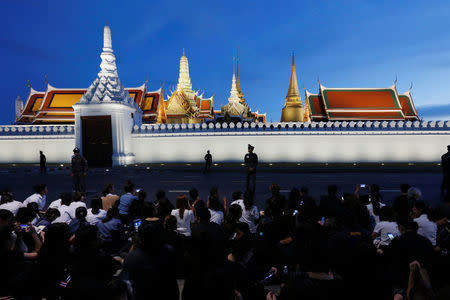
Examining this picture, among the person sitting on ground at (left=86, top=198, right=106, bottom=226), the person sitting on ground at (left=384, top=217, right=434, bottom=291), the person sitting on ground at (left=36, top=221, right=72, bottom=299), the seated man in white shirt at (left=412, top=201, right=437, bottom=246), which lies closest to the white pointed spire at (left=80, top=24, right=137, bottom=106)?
the person sitting on ground at (left=86, top=198, right=106, bottom=226)

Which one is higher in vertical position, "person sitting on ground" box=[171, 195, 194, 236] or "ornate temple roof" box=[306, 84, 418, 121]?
"ornate temple roof" box=[306, 84, 418, 121]

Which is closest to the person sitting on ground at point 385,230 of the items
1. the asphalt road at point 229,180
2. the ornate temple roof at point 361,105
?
the asphalt road at point 229,180

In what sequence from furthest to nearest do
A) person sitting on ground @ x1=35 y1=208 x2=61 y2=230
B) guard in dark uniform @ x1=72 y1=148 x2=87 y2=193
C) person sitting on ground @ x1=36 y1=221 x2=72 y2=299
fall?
guard in dark uniform @ x1=72 y1=148 x2=87 y2=193
person sitting on ground @ x1=35 y1=208 x2=61 y2=230
person sitting on ground @ x1=36 y1=221 x2=72 y2=299

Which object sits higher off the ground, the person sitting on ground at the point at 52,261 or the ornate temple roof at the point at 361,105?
the ornate temple roof at the point at 361,105

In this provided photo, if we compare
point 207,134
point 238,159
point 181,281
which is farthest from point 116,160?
point 181,281

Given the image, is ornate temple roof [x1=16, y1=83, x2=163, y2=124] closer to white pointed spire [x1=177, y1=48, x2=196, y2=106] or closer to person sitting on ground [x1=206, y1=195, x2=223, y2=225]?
white pointed spire [x1=177, y1=48, x2=196, y2=106]

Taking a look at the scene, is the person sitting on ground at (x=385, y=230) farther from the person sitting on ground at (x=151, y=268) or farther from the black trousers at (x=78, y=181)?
the black trousers at (x=78, y=181)

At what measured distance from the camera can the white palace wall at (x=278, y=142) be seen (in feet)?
66.8

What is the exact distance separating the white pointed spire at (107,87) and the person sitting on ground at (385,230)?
18789 mm

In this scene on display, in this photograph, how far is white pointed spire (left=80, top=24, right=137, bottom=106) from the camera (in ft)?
65.0

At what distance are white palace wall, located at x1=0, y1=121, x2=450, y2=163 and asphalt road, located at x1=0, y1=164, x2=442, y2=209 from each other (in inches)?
65.2

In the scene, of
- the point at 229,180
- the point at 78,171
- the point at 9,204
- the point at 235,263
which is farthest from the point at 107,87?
the point at 235,263

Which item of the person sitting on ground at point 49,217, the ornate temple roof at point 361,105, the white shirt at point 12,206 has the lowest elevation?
the person sitting on ground at point 49,217

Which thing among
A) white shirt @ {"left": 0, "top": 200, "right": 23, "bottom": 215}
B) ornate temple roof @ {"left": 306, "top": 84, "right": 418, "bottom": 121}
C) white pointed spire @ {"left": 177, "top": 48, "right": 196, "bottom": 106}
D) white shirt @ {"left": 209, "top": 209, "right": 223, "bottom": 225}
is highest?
white pointed spire @ {"left": 177, "top": 48, "right": 196, "bottom": 106}
